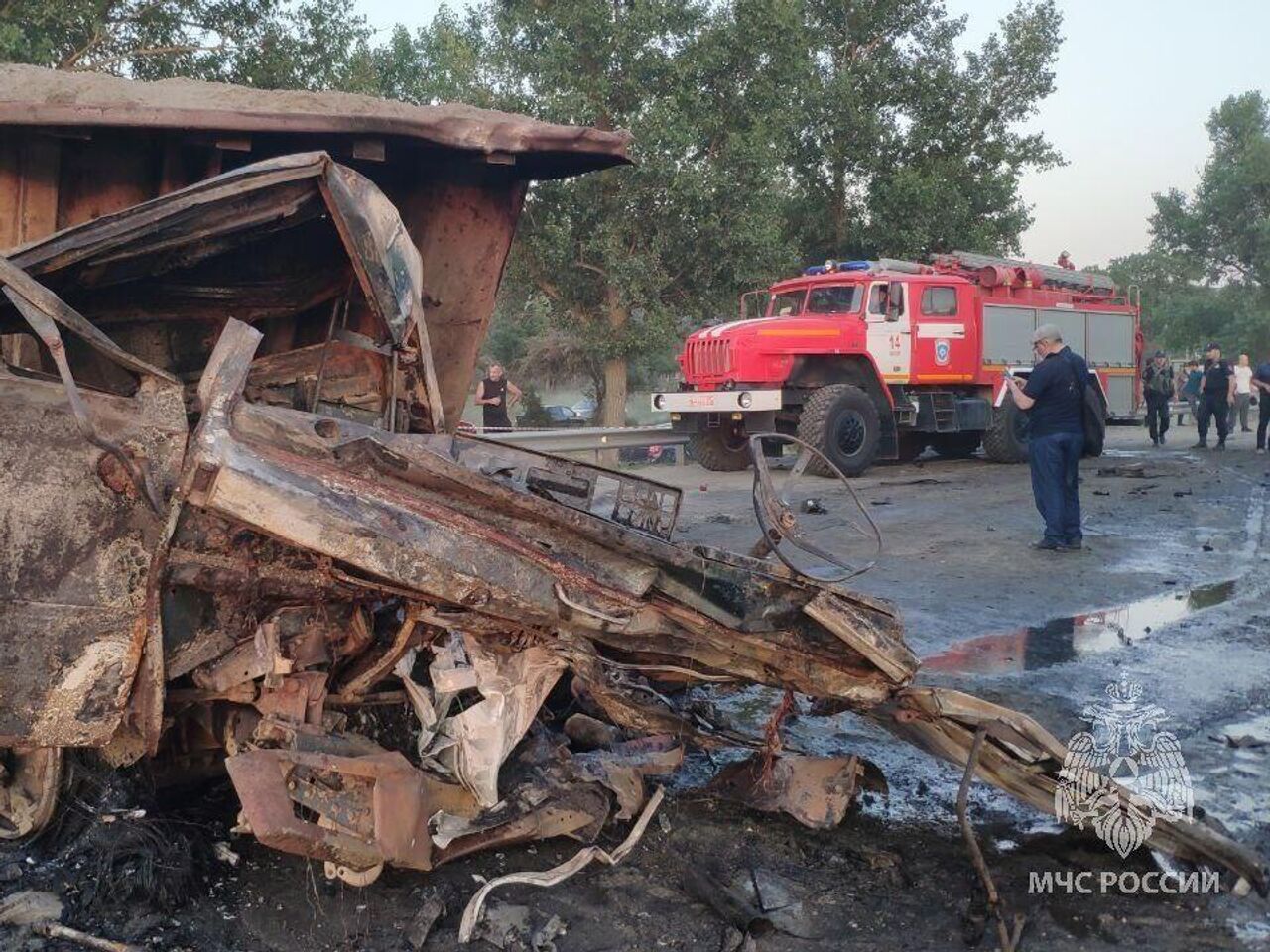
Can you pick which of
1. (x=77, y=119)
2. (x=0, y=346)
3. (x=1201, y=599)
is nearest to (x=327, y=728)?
(x=0, y=346)

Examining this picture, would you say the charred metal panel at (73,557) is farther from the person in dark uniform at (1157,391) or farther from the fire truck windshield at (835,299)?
the person in dark uniform at (1157,391)

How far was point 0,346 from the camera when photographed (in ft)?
10.1

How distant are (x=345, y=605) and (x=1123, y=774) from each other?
260 cm

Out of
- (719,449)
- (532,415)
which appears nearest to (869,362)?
(719,449)

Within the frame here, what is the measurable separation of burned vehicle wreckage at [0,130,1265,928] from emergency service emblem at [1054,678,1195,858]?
62mm

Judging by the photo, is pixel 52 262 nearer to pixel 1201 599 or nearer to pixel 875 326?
pixel 1201 599

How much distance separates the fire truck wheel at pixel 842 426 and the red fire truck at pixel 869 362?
0.02 meters

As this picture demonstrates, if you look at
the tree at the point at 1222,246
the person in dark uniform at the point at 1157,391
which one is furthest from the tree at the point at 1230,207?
the person in dark uniform at the point at 1157,391

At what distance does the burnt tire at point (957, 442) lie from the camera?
614 inches

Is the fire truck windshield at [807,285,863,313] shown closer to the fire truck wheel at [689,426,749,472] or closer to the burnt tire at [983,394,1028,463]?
the fire truck wheel at [689,426,749,472]

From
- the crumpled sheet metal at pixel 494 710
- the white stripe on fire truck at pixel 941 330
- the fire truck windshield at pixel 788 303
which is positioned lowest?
the crumpled sheet metal at pixel 494 710

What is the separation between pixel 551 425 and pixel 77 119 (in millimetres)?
17725

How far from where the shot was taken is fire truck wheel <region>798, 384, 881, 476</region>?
471 inches

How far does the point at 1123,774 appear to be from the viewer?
3471 millimetres
